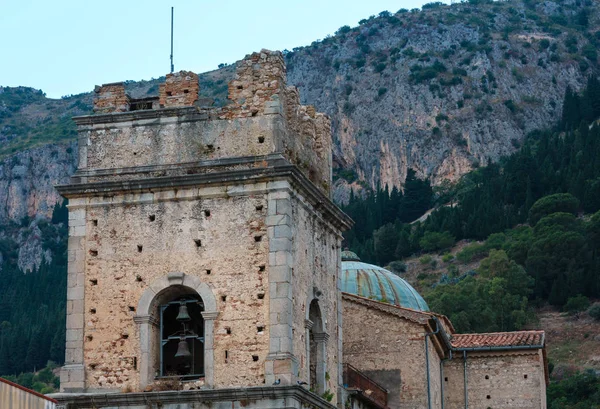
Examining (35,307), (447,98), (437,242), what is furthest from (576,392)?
(447,98)

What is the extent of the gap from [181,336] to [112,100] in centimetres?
530

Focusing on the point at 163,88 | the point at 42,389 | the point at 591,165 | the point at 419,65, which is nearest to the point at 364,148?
the point at 419,65

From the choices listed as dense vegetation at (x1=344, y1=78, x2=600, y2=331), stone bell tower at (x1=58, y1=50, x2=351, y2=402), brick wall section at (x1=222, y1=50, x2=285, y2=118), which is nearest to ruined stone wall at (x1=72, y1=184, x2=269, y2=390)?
stone bell tower at (x1=58, y1=50, x2=351, y2=402)

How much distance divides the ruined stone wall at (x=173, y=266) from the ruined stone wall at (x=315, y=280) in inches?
37.7

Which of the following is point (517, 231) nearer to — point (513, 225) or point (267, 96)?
point (513, 225)

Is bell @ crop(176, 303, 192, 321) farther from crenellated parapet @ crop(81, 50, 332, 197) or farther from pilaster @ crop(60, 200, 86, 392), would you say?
crenellated parapet @ crop(81, 50, 332, 197)

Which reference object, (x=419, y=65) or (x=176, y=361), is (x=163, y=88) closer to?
(x=176, y=361)

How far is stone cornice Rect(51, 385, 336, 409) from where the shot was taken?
24.6 m

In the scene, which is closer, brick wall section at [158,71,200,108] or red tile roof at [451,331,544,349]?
brick wall section at [158,71,200,108]

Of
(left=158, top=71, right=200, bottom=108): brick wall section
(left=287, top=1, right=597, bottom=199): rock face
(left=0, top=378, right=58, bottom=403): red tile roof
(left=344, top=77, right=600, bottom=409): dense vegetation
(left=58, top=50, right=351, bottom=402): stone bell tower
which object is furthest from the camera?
(left=287, top=1, right=597, bottom=199): rock face

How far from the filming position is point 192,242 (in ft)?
85.9

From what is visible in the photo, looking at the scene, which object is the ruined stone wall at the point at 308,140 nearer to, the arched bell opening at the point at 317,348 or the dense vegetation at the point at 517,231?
the arched bell opening at the point at 317,348

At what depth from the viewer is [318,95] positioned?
199 m

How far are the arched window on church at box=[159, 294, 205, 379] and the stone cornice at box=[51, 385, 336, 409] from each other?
40.1 inches
